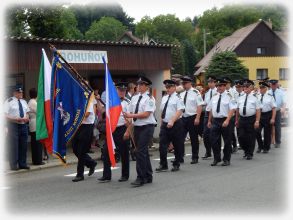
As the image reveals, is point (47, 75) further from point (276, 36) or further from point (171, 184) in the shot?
point (276, 36)

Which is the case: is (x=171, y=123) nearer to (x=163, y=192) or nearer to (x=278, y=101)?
(x=163, y=192)

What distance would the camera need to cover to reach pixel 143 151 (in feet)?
32.0

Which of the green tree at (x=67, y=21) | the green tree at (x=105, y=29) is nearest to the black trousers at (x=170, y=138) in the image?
the green tree at (x=67, y=21)

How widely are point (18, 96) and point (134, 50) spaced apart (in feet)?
19.1

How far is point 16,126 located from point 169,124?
3461mm

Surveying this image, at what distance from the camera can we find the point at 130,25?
8950 centimetres

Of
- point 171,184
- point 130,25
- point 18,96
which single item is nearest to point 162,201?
point 171,184

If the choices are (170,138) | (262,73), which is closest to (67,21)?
(262,73)

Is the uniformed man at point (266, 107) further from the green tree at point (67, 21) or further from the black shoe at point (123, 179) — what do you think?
the green tree at point (67, 21)

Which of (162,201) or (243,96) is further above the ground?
(243,96)

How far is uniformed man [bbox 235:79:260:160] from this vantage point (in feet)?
43.7

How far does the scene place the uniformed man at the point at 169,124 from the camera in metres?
11.0

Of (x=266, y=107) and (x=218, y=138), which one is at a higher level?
(x=266, y=107)

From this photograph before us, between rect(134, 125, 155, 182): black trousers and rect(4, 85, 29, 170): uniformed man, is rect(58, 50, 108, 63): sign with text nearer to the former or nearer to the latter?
rect(4, 85, 29, 170): uniformed man
